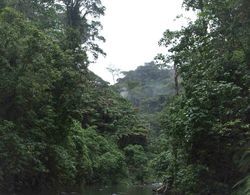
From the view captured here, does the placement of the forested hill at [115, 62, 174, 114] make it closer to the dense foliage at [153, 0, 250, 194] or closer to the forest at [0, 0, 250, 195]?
the forest at [0, 0, 250, 195]

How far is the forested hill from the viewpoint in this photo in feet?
224

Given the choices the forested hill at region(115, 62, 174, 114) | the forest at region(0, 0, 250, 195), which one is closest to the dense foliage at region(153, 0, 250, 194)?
the forest at region(0, 0, 250, 195)

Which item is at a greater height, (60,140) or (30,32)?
(30,32)

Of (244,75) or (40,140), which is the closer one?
(244,75)

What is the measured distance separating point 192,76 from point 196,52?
1491 millimetres

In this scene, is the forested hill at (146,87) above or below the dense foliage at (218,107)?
above

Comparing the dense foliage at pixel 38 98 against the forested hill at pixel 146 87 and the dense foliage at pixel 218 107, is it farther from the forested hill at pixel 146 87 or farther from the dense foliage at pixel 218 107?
the forested hill at pixel 146 87

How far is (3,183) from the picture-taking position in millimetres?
17422

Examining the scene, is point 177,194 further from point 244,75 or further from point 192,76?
point 244,75

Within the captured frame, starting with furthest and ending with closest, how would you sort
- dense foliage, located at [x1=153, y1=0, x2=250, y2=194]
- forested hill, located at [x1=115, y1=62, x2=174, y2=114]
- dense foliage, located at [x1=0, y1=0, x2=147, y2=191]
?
1. forested hill, located at [x1=115, y1=62, x2=174, y2=114]
2. dense foliage, located at [x1=0, y1=0, x2=147, y2=191]
3. dense foliage, located at [x1=153, y1=0, x2=250, y2=194]

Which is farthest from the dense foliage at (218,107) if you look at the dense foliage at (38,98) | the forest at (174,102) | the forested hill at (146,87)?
the forested hill at (146,87)

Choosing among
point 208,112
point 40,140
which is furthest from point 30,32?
point 208,112

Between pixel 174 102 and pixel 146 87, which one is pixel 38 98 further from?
pixel 146 87

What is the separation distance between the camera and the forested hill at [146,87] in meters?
68.4
